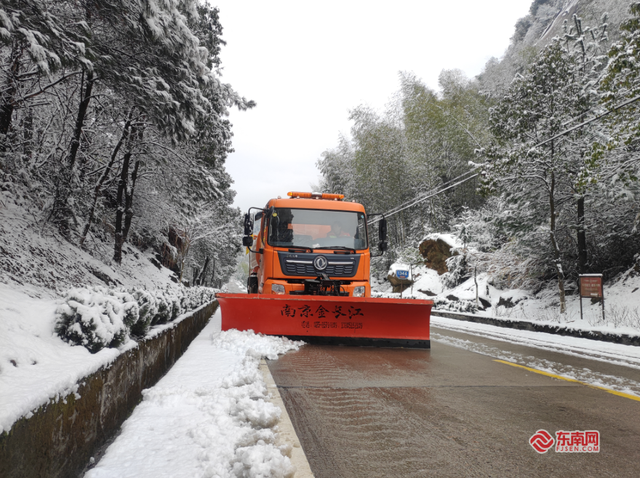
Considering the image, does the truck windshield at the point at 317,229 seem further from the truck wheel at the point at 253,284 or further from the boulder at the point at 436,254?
the boulder at the point at 436,254

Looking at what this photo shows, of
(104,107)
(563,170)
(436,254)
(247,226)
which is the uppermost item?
(104,107)

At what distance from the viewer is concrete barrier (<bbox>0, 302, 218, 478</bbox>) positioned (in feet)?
5.59

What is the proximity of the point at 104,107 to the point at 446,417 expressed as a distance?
12.4 metres

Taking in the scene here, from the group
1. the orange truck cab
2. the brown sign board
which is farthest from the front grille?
the brown sign board

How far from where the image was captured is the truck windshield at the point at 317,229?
335 inches

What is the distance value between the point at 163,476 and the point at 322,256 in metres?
6.06

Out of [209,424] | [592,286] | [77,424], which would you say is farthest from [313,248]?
[592,286]

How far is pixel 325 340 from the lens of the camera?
7.35 m

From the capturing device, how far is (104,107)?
12102 mm

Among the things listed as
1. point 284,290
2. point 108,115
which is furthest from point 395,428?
point 108,115

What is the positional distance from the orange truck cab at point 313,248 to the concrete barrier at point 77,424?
4.20 m

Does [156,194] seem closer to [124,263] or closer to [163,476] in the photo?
[124,263]

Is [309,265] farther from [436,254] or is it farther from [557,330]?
[436,254]

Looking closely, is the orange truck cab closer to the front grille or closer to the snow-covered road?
the front grille
